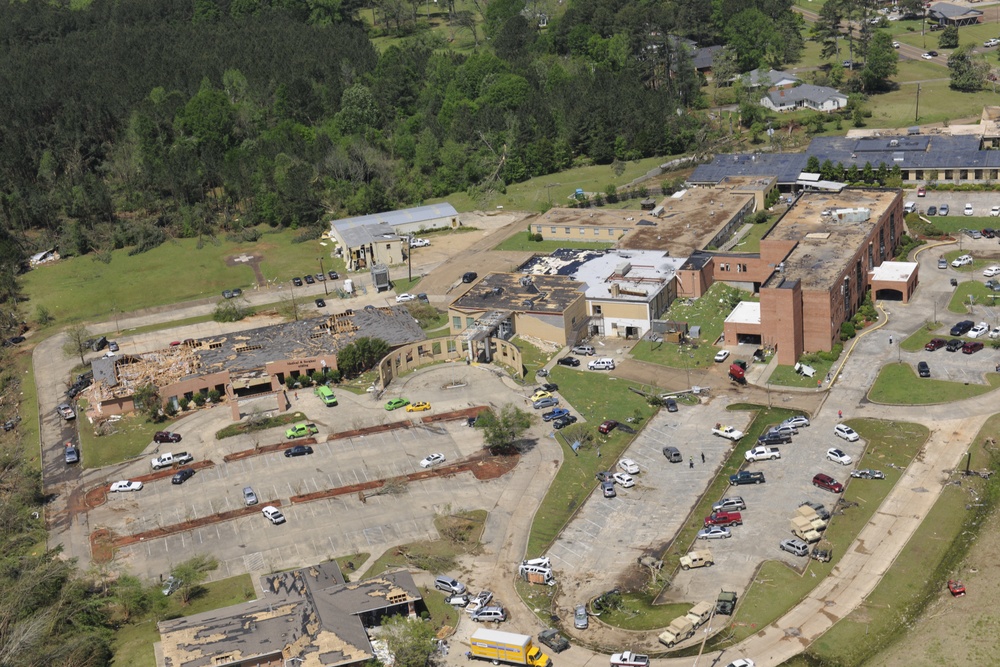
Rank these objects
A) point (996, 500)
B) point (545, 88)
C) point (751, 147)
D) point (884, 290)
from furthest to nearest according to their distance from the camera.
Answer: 1. point (545, 88)
2. point (751, 147)
3. point (884, 290)
4. point (996, 500)

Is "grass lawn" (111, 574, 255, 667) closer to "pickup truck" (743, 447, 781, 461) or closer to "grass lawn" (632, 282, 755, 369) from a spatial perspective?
"pickup truck" (743, 447, 781, 461)

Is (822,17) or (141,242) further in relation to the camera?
(822,17)

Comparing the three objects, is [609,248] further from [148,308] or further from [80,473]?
[80,473]

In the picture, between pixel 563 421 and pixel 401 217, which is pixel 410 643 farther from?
pixel 401 217

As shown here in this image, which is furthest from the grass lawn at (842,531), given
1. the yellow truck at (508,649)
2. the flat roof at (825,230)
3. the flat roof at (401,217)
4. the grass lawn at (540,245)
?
the flat roof at (401,217)

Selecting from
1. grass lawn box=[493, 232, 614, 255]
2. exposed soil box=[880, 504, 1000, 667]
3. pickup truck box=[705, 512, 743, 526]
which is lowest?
exposed soil box=[880, 504, 1000, 667]

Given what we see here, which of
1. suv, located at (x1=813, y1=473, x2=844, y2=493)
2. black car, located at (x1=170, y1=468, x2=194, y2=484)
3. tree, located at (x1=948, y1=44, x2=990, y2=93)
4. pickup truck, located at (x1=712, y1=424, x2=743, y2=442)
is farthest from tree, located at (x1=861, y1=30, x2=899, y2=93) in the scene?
black car, located at (x1=170, y1=468, x2=194, y2=484)

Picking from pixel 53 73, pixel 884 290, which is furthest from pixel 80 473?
pixel 53 73
